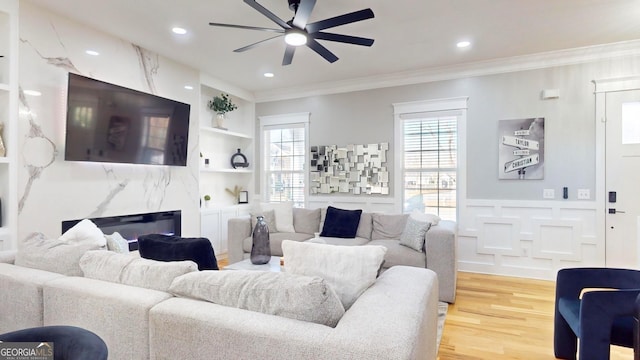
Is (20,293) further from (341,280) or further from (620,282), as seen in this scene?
(620,282)

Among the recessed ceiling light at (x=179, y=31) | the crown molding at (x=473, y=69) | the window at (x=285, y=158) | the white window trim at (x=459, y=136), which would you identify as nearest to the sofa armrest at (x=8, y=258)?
the recessed ceiling light at (x=179, y=31)

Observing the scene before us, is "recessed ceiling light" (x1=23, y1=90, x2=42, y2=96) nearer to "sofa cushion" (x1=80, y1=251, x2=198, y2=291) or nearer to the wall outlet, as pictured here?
"sofa cushion" (x1=80, y1=251, x2=198, y2=291)

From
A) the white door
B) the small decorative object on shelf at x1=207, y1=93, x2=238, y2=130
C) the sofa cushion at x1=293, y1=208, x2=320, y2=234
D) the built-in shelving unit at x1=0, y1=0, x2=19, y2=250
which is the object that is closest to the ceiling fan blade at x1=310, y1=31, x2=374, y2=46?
the sofa cushion at x1=293, y1=208, x2=320, y2=234

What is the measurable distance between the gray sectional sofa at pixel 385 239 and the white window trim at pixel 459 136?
0.76 m

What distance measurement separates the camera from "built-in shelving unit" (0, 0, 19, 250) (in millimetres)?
2939

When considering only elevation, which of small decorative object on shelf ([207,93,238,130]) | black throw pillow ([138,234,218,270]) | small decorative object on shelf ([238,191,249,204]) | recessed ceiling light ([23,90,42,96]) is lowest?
black throw pillow ([138,234,218,270])

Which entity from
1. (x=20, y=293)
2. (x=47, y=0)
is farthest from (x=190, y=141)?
(x=20, y=293)

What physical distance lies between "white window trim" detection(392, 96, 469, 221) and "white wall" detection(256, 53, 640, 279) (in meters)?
0.06

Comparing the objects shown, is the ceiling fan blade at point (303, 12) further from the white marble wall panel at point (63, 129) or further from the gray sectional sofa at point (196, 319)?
the white marble wall panel at point (63, 129)

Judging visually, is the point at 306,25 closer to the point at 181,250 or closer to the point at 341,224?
the point at 181,250

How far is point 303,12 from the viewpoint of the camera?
101 inches

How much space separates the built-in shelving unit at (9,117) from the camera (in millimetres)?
2939

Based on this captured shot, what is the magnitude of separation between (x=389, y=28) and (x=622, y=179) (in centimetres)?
326

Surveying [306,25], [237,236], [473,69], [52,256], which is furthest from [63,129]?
[473,69]
